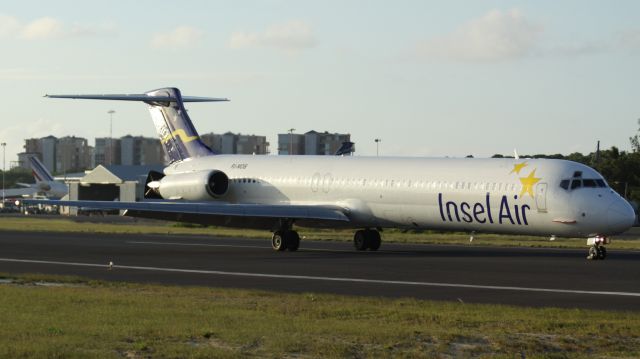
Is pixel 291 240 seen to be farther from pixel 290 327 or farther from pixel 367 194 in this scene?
pixel 290 327

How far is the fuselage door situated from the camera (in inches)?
1296

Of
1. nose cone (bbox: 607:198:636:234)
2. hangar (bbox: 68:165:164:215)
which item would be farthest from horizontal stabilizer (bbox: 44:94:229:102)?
hangar (bbox: 68:165:164:215)

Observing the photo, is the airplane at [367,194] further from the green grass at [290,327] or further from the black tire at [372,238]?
the green grass at [290,327]

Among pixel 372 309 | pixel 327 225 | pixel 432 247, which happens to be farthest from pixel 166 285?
pixel 432 247

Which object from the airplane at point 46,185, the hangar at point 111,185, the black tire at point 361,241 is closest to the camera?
the black tire at point 361,241

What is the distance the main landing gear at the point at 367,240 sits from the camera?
39312mm

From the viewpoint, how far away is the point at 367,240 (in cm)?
3931

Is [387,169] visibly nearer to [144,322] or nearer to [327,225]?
[327,225]

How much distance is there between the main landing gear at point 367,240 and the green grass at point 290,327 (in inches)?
725

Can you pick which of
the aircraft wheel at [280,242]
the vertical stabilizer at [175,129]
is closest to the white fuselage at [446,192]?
the aircraft wheel at [280,242]

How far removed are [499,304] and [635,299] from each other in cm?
301

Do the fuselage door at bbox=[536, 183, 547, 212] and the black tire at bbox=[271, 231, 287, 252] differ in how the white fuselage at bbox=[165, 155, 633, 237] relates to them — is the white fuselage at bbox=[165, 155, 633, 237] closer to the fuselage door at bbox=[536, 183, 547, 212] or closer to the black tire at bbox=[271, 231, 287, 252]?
the fuselage door at bbox=[536, 183, 547, 212]

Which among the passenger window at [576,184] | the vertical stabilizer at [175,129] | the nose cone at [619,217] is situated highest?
the vertical stabilizer at [175,129]

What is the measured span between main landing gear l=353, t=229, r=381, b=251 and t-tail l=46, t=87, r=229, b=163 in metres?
8.93
